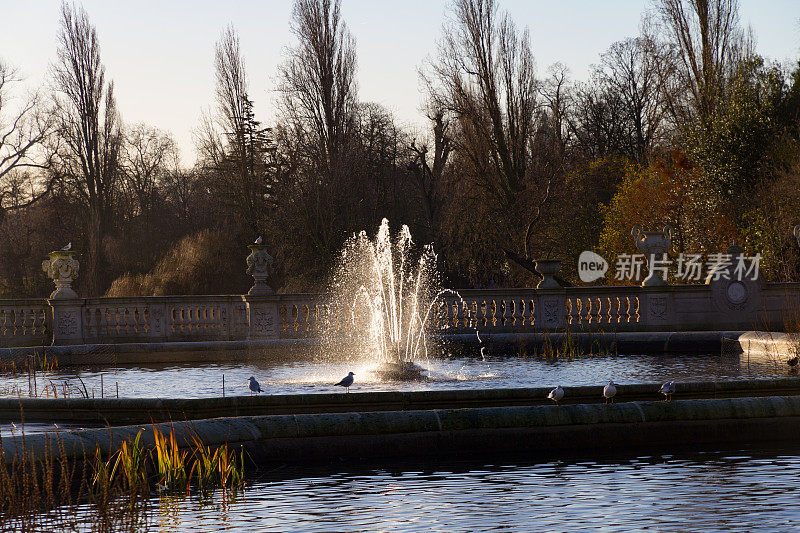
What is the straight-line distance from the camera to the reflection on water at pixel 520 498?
6.77 metres

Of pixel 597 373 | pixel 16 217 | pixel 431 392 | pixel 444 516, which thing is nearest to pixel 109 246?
pixel 16 217

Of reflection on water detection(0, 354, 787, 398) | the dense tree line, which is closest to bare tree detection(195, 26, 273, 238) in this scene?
the dense tree line

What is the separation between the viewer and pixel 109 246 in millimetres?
44656

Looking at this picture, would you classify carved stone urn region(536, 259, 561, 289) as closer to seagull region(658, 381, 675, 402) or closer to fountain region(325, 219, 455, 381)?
fountain region(325, 219, 455, 381)

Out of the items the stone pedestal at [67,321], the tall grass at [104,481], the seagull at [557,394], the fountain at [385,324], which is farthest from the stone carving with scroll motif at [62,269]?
the seagull at [557,394]

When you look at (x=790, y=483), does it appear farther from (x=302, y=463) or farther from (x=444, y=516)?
(x=302, y=463)

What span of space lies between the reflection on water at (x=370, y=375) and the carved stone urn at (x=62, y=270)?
479 cm

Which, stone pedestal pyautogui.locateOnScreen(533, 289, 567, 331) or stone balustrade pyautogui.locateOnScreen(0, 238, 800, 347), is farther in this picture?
stone pedestal pyautogui.locateOnScreen(533, 289, 567, 331)

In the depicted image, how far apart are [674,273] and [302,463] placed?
942 inches

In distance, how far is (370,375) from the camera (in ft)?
51.7

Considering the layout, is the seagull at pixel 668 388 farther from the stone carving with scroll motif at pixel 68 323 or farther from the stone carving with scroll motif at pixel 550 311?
the stone carving with scroll motif at pixel 68 323

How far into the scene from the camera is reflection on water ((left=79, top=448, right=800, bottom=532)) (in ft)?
22.2

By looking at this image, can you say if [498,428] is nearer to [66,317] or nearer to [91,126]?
[66,317]

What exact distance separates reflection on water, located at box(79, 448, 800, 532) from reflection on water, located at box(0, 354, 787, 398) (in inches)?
202
